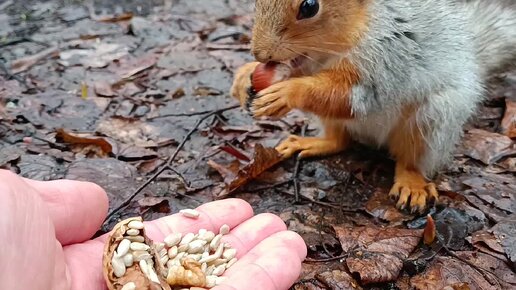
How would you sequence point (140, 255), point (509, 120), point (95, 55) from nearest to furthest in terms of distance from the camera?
point (140, 255), point (509, 120), point (95, 55)

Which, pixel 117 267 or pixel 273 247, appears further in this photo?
pixel 273 247

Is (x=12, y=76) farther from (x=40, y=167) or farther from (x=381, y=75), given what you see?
(x=381, y=75)

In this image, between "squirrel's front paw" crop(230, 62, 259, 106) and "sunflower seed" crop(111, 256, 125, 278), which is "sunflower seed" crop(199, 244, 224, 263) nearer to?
"sunflower seed" crop(111, 256, 125, 278)

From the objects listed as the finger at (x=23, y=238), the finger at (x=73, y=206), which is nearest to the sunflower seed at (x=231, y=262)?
the finger at (x=73, y=206)

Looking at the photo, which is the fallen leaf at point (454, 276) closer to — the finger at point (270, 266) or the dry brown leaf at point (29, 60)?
the finger at point (270, 266)

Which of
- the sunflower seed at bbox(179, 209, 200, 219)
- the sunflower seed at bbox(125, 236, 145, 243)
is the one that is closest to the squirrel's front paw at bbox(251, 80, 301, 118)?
the sunflower seed at bbox(179, 209, 200, 219)

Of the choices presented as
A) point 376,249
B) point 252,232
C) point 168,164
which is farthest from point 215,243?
point 168,164
